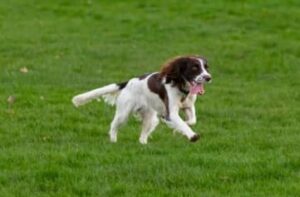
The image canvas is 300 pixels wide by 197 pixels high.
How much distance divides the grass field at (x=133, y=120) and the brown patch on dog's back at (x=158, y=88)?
535 millimetres

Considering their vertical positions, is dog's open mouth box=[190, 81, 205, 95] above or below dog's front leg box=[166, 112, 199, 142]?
above

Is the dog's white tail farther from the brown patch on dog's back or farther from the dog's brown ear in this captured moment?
the dog's brown ear

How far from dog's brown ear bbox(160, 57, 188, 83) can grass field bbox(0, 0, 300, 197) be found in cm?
79

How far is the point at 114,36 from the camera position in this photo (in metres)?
22.6

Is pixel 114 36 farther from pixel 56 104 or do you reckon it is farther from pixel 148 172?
pixel 148 172

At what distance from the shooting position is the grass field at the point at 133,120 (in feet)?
29.0

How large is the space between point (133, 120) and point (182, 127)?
296 centimetres

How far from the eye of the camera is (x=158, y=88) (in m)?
10.7

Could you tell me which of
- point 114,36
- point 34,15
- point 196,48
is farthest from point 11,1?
point 196,48

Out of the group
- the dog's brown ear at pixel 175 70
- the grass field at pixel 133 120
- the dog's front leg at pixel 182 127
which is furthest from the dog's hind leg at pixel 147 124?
the dog's brown ear at pixel 175 70

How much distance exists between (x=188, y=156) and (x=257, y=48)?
37.5ft

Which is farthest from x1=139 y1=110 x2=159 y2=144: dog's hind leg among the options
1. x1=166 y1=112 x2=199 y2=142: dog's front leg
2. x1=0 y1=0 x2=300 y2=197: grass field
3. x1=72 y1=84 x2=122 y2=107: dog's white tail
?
x1=166 y1=112 x2=199 y2=142: dog's front leg

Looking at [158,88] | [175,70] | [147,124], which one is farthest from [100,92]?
[175,70]

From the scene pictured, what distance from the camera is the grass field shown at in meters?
8.83
